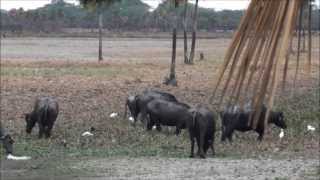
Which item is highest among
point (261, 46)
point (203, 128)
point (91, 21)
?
point (261, 46)

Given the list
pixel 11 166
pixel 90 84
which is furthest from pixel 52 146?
pixel 90 84

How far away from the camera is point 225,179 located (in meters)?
10.7

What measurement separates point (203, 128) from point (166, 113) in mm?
2910

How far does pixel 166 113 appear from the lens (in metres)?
17.0

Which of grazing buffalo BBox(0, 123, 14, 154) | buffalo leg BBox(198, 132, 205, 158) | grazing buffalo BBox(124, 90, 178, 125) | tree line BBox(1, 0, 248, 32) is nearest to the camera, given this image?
grazing buffalo BBox(0, 123, 14, 154)

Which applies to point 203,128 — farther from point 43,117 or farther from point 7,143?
point 43,117

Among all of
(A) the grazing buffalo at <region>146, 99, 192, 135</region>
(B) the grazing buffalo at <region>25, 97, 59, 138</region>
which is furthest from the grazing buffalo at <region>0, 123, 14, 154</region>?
(A) the grazing buffalo at <region>146, 99, 192, 135</region>

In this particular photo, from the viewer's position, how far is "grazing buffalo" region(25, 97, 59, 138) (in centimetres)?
1625

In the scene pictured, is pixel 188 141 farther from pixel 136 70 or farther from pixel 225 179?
pixel 136 70

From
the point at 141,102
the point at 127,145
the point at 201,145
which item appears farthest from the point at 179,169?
the point at 141,102

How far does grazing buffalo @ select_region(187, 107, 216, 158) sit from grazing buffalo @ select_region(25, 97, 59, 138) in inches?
135

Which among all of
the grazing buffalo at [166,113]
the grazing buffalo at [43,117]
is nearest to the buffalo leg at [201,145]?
the grazing buffalo at [166,113]

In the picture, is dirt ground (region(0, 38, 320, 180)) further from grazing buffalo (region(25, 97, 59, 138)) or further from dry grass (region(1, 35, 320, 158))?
grazing buffalo (region(25, 97, 59, 138))

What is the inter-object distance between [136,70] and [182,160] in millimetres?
23065
